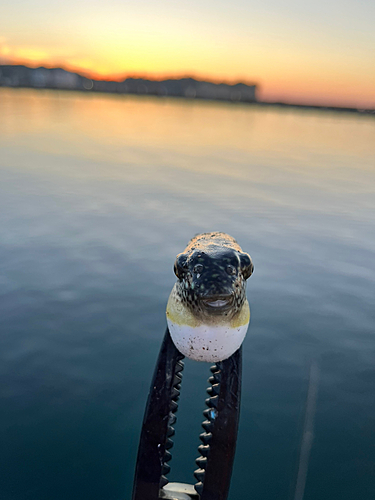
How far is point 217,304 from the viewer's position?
11.1 ft

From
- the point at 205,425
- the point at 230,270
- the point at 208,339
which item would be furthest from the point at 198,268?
the point at 205,425

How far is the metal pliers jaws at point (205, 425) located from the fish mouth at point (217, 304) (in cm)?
104

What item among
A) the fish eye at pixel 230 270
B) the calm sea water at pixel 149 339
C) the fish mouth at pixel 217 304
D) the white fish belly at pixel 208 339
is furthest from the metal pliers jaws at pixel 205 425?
the calm sea water at pixel 149 339

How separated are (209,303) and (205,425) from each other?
186 cm

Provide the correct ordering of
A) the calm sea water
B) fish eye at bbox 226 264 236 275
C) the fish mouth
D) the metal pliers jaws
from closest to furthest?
the fish mouth, fish eye at bbox 226 264 236 275, the metal pliers jaws, the calm sea water

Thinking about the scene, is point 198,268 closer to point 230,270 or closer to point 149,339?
point 230,270

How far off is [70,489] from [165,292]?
397 inches

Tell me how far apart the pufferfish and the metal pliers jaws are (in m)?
0.67

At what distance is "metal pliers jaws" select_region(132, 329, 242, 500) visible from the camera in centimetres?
430

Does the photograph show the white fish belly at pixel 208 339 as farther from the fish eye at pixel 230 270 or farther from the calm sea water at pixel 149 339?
the calm sea water at pixel 149 339

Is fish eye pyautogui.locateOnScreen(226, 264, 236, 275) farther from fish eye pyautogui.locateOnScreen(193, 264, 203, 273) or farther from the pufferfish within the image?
fish eye pyautogui.locateOnScreen(193, 264, 203, 273)

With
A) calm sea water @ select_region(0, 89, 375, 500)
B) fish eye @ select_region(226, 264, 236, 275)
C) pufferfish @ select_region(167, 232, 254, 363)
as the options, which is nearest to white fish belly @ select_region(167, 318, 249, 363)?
pufferfish @ select_region(167, 232, 254, 363)

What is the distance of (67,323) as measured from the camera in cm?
1577

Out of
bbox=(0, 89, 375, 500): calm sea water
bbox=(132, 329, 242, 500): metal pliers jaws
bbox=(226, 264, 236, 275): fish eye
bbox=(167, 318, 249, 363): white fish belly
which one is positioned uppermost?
bbox=(226, 264, 236, 275): fish eye
